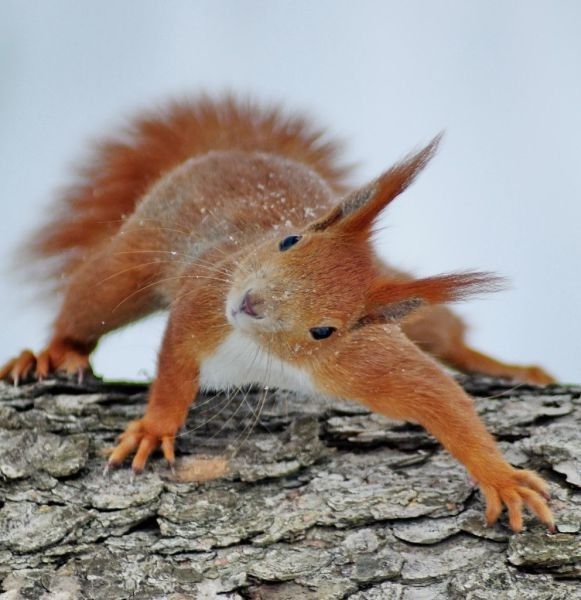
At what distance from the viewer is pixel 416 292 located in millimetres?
1685

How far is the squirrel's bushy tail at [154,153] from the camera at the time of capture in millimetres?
2641

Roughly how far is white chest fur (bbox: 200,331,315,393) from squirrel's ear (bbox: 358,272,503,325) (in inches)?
7.6

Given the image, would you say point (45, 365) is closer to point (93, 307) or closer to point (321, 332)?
point (93, 307)

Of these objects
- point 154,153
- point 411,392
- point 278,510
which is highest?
point 154,153

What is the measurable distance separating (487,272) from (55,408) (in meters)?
1.00

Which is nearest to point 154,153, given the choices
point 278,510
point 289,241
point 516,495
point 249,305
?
point 289,241

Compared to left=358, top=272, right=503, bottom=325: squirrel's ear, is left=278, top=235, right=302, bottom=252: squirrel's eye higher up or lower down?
higher up

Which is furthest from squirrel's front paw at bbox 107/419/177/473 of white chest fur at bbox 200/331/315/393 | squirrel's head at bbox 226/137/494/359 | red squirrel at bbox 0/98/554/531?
squirrel's head at bbox 226/137/494/359

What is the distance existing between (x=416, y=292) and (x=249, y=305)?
0.33 meters

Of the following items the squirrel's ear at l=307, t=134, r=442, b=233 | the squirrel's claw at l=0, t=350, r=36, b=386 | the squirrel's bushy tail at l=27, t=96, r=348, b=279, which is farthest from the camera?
the squirrel's bushy tail at l=27, t=96, r=348, b=279

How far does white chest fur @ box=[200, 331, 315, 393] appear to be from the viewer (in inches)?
72.1

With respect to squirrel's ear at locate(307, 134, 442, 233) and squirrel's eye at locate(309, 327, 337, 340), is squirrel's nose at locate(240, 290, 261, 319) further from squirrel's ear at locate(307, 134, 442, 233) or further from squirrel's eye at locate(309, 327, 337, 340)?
squirrel's ear at locate(307, 134, 442, 233)

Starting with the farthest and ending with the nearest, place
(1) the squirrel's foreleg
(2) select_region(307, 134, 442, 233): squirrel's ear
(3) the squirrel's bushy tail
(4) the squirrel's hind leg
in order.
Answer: (3) the squirrel's bushy tail
(4) the squirrel's hind leg
(1) the squirrel's foreleg
(2) select_region(307, 134, 442, 233): squirrel's ear

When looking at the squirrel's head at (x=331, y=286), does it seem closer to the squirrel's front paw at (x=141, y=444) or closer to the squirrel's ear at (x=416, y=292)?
the squirrel's ear at (x=416, y=292)
